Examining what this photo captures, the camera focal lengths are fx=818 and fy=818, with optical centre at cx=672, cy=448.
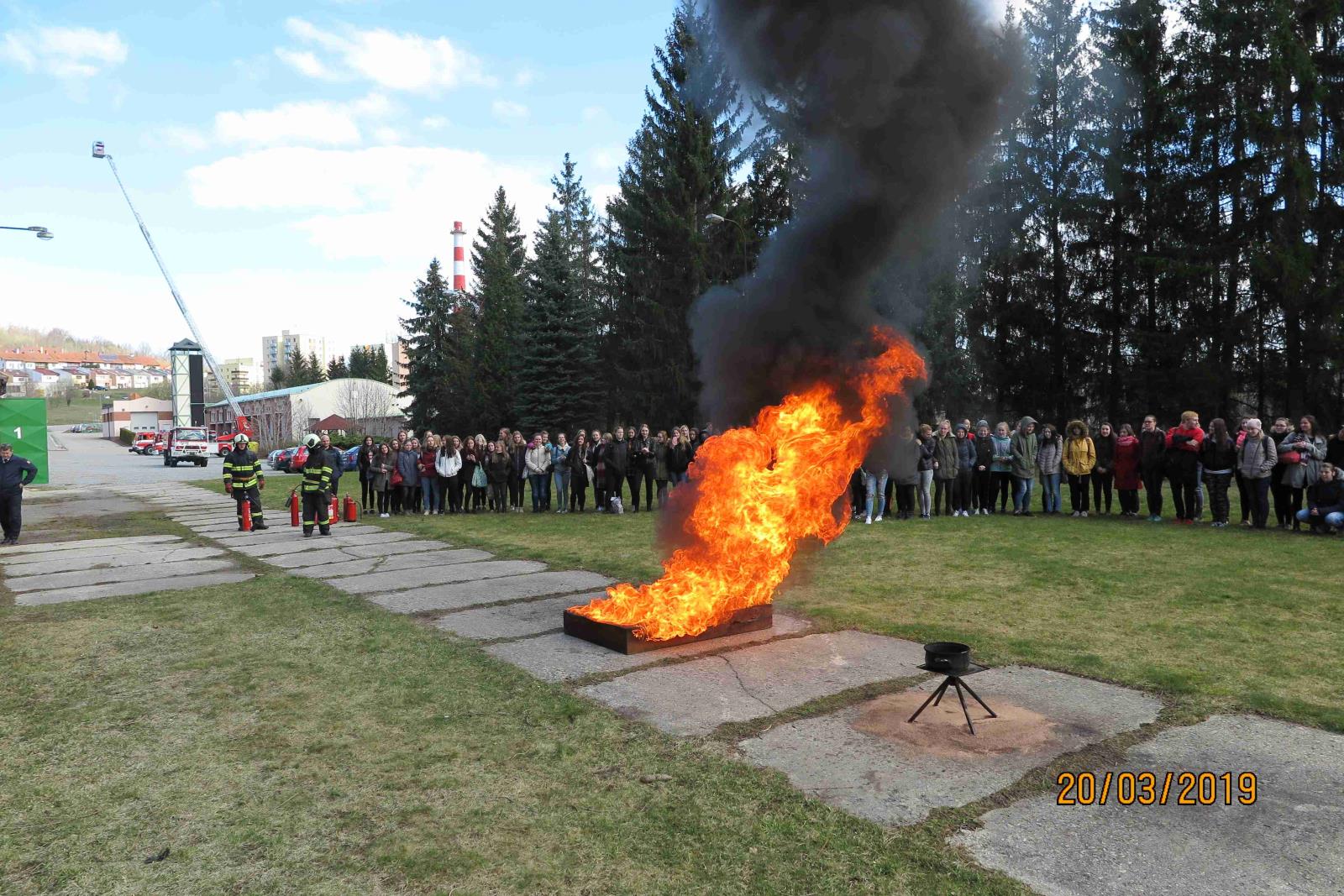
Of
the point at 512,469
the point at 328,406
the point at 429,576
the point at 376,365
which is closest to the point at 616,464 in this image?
the point at 512,469

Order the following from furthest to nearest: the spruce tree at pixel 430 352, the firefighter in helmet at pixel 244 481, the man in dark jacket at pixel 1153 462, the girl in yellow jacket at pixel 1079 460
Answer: the spruce tree at pixel 430 352 < the firefighter in helmet at pixel 244 481 < the girl in yellow jacket at pixel 1079 460 < the man in dark jacket at pixel 1153 462

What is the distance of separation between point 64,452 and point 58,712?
233ft

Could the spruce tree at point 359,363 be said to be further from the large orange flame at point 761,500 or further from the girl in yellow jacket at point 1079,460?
the large orange flame at point 761,500

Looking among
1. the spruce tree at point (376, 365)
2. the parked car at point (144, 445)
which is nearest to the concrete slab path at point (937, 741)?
the parked car at point (144, 445)

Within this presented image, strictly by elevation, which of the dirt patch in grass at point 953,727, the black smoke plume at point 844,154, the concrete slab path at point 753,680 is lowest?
the dirt patch in grass at point 953,727

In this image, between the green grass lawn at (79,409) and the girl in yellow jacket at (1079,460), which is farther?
the green grass lawn at (79,409)

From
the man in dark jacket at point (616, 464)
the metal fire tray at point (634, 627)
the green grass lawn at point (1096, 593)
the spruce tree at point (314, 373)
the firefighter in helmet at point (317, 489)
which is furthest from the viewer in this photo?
the spruce tree at point (314, 373)

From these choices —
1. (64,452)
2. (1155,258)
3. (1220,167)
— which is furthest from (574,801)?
(64,452)

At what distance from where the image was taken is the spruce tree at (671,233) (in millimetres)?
28891

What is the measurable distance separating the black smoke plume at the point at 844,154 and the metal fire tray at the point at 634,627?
1794 mm

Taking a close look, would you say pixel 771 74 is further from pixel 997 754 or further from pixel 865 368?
pixel 997 754

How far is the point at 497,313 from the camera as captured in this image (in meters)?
43.5

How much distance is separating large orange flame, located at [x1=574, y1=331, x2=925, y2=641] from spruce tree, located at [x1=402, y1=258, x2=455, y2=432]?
35.4 m

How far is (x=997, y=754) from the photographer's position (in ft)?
14.9
